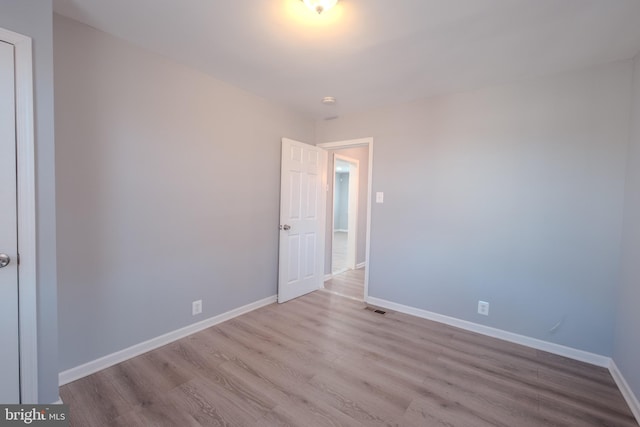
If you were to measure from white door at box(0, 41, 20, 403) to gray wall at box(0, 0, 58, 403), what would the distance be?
89 millimetres

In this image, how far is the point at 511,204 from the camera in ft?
8.55

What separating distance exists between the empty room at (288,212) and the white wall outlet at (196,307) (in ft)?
0.08

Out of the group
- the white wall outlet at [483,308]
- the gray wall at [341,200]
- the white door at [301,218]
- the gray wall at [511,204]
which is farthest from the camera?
the gray wall at [341,200]

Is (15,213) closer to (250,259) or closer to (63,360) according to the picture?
(63,360)

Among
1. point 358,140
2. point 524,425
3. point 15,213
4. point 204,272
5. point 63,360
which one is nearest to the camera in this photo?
point 15,213

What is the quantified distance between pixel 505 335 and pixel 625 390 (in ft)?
2.70

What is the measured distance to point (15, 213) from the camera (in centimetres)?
145

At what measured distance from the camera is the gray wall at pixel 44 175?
1463 millimetres

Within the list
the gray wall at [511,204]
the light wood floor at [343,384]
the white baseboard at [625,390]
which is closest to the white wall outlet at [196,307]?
the light wood floor at [343,384]

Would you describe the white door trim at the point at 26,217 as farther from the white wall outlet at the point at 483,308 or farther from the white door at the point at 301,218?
the white wall outlet at the point at 483,308

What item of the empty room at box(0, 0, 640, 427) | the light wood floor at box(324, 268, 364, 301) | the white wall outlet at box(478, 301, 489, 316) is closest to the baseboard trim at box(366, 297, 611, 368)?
the empty room at box(0, 0, 640, 427)

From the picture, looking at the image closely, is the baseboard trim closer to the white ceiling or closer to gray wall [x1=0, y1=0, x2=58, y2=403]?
the white ceiling

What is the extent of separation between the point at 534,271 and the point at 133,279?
3.48m

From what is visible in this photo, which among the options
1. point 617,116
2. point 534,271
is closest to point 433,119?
point 617,116
